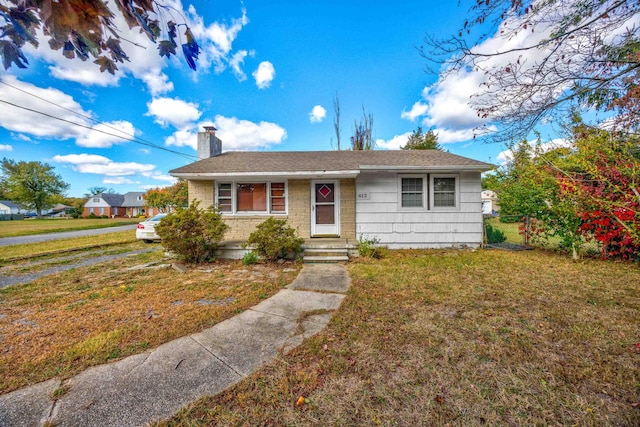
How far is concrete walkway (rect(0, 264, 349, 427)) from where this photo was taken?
1709mm

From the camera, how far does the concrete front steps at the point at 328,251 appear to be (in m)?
6.59

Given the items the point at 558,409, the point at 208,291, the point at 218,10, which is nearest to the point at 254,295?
the point at 208,291

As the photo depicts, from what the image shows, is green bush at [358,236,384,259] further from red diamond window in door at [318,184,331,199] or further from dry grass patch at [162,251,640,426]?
dry grass patch at [162,251,640,426]

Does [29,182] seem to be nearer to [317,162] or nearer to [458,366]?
[317,162]

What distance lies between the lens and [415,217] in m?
7.90

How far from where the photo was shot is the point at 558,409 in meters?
1.73

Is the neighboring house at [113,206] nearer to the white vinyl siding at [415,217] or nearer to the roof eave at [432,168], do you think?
the white vinyl siding at [415,217]

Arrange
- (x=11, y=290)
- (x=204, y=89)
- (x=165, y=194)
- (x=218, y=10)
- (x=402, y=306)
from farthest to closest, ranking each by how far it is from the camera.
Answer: (x=165, y=194)
(x=204, y=89)
(x=218, y=10)
(x=11, y=290)
(x=402, y=306)

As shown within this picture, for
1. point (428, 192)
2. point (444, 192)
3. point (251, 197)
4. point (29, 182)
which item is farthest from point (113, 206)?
point (444, 192)

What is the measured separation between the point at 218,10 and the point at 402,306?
30.4 feet

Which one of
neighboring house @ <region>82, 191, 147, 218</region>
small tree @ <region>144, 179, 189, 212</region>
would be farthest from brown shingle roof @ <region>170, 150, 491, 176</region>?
neighboring house @ <region>82, 191, 147, 218</region>

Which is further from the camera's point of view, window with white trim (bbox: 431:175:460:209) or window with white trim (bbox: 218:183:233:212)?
window with white trim (bbox: 218:183:233:212)

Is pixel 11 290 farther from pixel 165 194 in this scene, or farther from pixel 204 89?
pixel 165 194

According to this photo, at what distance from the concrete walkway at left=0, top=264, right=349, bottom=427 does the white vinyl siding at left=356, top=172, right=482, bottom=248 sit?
5151 millimetres
